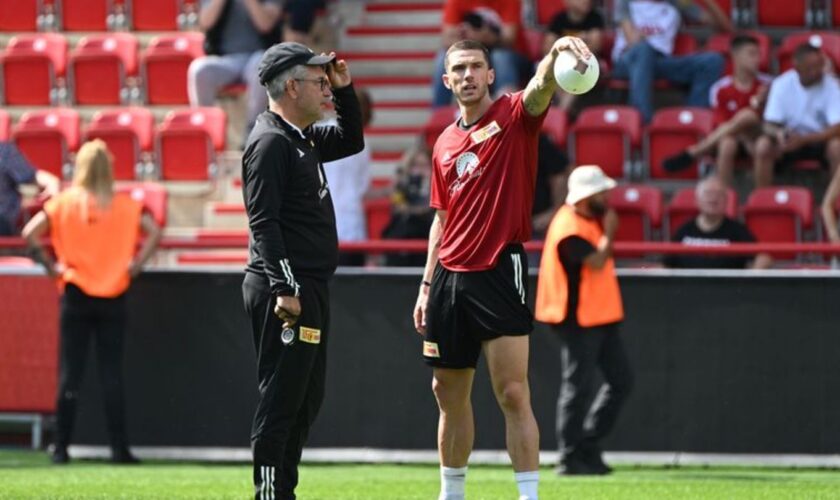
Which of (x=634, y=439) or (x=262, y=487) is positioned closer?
(x=262, y=487)

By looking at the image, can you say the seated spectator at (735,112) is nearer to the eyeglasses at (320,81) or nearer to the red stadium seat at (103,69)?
the red stadium seat at (103,69)

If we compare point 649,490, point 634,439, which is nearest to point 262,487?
point 649,490

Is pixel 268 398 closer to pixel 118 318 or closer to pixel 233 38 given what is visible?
pixel 118 318

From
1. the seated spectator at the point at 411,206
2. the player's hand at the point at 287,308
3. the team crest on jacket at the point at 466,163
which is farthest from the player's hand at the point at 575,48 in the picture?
the seated spectator at the point at 411,206

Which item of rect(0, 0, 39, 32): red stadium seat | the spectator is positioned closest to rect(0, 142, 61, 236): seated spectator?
the spectator

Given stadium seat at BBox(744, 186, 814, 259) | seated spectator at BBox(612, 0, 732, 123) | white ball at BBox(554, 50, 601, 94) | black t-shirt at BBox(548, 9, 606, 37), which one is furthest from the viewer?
black t-shirt at BBox(548, 9, 606, 37)

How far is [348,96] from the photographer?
816 centimetres

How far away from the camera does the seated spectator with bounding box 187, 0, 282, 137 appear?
52.4 feet

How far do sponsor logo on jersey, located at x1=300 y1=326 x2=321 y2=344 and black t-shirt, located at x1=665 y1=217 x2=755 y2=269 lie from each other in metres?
5.25

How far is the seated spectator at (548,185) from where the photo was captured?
14.0m

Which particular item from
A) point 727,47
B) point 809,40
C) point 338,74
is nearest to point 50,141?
point 727,47

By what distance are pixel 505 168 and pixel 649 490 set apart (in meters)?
3.04

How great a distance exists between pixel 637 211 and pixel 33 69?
672cm

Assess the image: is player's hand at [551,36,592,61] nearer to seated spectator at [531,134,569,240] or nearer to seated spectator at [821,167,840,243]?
seated spectator at [821,167,840,243]
